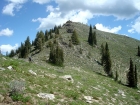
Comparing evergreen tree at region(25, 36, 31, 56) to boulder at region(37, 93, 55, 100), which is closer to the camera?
boulder at region(37, 93, 55, 100)

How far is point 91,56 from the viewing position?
103188 millimetres

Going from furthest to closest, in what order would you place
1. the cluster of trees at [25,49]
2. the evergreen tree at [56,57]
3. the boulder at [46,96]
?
the cluster of trees at [25,49] < the evergreen tree at [56,57] < the boulder at [46,96]

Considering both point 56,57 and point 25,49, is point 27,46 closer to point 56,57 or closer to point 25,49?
point 25,49

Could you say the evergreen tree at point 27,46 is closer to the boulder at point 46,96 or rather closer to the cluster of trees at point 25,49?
the cluster of trees at point 25,49

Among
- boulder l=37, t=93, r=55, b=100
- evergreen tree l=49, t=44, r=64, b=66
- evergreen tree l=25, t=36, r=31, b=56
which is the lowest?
boulder l=37, t=93, r=55, b=100

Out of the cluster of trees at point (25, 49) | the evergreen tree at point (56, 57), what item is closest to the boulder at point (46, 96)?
the evergreen tree at point (56, 57)

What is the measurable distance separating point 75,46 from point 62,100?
9456 cm

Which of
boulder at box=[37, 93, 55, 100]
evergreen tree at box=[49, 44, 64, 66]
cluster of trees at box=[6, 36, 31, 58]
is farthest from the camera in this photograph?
cluster of trees at box=[6, 36, 31, 58]

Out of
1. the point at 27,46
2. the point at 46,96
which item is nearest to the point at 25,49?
the point at 27,46

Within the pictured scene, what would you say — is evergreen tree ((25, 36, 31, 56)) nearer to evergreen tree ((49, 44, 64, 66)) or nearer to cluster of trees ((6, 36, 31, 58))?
cluster of trees ((6, 36, 31, 58))

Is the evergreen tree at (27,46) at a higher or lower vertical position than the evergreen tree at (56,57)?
higher

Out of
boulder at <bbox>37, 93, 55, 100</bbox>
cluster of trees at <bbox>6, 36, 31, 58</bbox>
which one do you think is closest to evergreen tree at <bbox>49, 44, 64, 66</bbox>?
cluster of trees at <bbox>6, 36, 31, 58</bbox>

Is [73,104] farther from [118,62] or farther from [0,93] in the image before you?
[118,62]

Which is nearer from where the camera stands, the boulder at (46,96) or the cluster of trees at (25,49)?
the boulder at (46,96)
